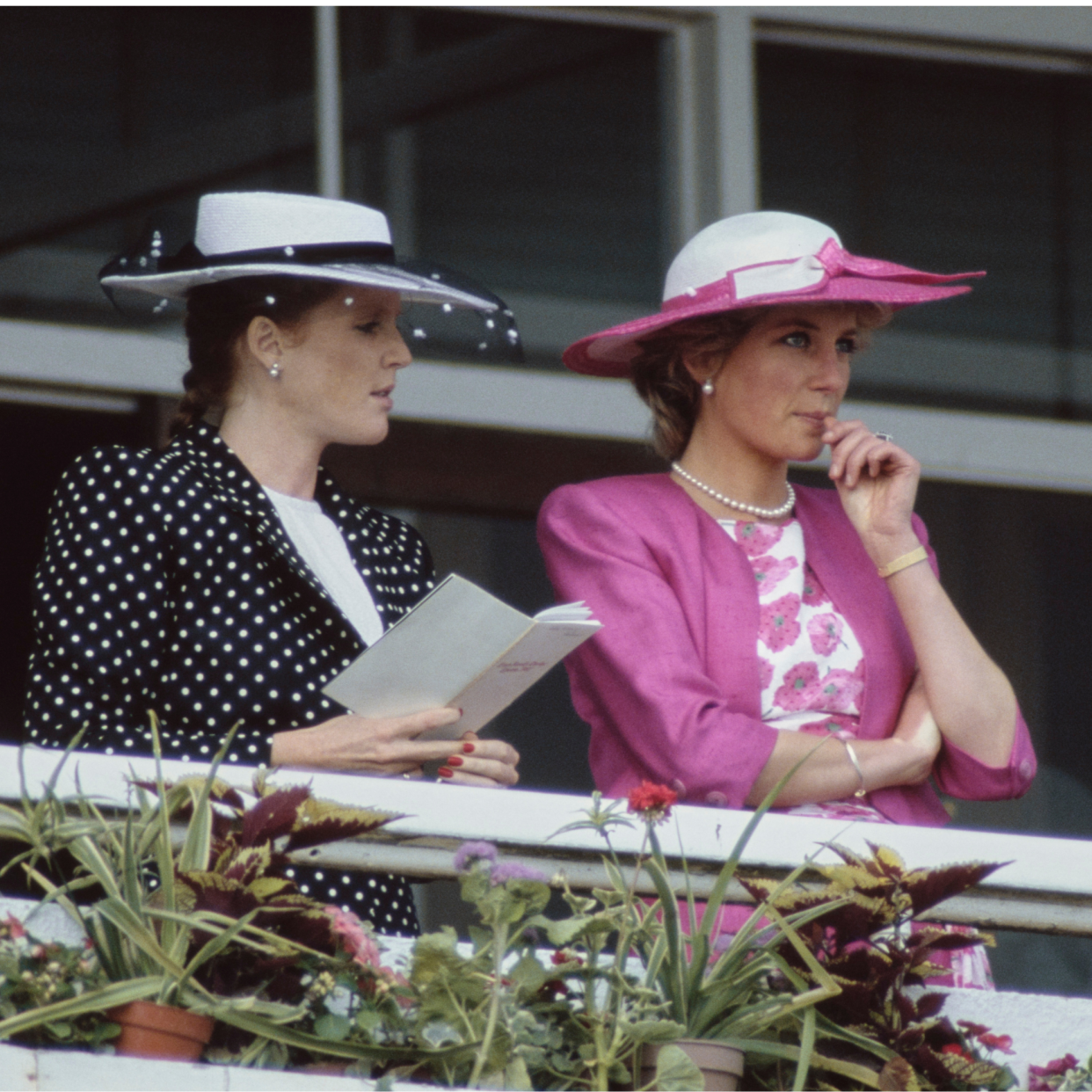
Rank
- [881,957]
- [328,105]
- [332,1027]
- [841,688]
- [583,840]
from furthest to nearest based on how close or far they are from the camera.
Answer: [328,105]
[841,688]
[583,840]
[881,957]
[332,1027]

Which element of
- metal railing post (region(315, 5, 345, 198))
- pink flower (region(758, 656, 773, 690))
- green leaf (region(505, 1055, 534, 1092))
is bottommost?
green leaf (region(505, 1055, 534, 1092))

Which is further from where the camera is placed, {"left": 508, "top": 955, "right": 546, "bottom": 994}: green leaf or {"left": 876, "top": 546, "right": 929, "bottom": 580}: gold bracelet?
{"left": 876, "top": 546, "right": 929, "bottom": 580}: gold bracelet

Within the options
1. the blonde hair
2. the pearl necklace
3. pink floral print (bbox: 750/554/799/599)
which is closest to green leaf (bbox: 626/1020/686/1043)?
pink floral print (bbox: 750/554/799/599)

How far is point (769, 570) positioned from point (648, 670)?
29 centimetres

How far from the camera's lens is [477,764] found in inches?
110

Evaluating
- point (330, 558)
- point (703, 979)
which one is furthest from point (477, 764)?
point (703, 979)

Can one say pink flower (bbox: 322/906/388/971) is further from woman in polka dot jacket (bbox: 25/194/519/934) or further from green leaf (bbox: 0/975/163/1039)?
woman in polka dot jacket (bbox: 25/194/519/934)

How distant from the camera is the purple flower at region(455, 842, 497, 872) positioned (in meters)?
2.33

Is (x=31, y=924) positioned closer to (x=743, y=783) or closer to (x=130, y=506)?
(x=130, y=506)

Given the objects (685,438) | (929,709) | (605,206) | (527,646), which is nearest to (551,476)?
(605,206)

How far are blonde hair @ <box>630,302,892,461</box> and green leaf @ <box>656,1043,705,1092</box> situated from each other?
1.22m

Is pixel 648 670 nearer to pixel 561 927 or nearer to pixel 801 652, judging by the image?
pixel 801 652

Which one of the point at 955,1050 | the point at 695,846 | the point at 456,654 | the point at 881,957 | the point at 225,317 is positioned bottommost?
the point at 955,1050

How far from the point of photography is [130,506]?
2.90 metres
